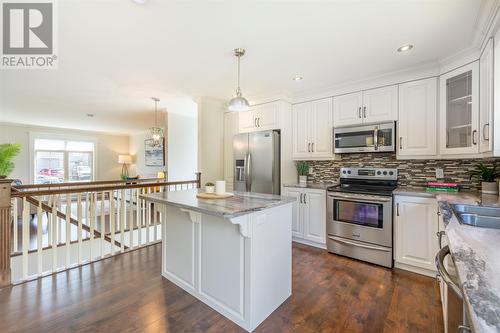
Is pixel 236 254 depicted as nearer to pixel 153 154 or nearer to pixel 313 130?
pixel 313 130

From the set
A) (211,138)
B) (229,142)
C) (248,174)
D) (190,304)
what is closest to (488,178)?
(248,174)

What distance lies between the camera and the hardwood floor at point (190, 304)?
5.45 ft

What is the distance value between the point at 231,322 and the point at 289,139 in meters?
2.73

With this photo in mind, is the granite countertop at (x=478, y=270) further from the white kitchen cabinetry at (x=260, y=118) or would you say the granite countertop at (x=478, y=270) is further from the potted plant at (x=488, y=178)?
the white kitchen cabinetry at (x=260, y=118)

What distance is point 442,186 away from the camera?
2.50 meters

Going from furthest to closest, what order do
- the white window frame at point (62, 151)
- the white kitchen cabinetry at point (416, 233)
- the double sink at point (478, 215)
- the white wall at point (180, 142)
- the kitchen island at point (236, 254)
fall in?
the white window frame at point (62, 151), the white wall at point (180, 142), the white kitchen cabinetry at point (416, 233), the kitchen island at point (236, 254), the double sink at point (478, 215)

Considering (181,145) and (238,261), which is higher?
(181,145)

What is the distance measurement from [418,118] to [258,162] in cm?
223

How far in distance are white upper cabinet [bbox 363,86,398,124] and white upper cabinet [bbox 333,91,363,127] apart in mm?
64

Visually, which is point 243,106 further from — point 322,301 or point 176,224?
point 322,301

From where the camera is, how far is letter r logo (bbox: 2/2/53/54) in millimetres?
1694

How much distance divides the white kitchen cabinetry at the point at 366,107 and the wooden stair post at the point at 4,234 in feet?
13.3

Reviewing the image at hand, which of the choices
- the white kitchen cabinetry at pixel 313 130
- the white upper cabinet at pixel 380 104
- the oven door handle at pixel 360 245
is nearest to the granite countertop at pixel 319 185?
the white kitchen cabinetry at pixel 313 130

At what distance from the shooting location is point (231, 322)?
170cm
